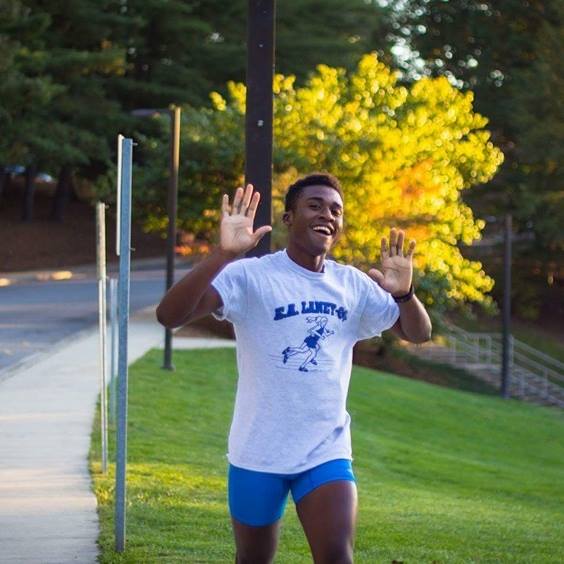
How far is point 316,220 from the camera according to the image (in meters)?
5.61

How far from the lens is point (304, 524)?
545 centimetres

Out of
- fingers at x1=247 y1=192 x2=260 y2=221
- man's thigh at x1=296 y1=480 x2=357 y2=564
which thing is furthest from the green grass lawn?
fingers at x1=247 y1=192 x2=260 y2=221

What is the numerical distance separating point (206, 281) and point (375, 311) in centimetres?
74

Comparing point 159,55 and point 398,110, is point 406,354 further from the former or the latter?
point 159,55

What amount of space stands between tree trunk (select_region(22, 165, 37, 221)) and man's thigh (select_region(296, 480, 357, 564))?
170 ft

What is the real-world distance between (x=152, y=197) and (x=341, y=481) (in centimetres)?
2878

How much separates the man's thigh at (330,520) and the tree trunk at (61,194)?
5308cm

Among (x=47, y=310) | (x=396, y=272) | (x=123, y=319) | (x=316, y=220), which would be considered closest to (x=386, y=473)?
(x=123, y=319)

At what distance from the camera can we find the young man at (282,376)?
17.6 feet

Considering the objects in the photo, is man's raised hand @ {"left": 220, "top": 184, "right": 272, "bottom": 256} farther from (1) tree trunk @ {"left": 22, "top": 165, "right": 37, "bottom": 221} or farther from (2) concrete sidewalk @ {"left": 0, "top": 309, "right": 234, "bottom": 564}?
(1) tree trunk @ {"left": 22, "top": 165, "right": 37, "bottom": 221}

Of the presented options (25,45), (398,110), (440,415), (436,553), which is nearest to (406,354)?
(398,110)

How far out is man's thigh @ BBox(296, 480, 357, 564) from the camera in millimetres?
5301

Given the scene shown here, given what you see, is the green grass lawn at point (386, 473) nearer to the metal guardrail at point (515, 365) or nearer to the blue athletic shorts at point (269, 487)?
the blue athletic shorts at point (269, 487)

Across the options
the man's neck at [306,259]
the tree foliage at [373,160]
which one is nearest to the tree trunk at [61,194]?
the tree foliage at [373,160]
